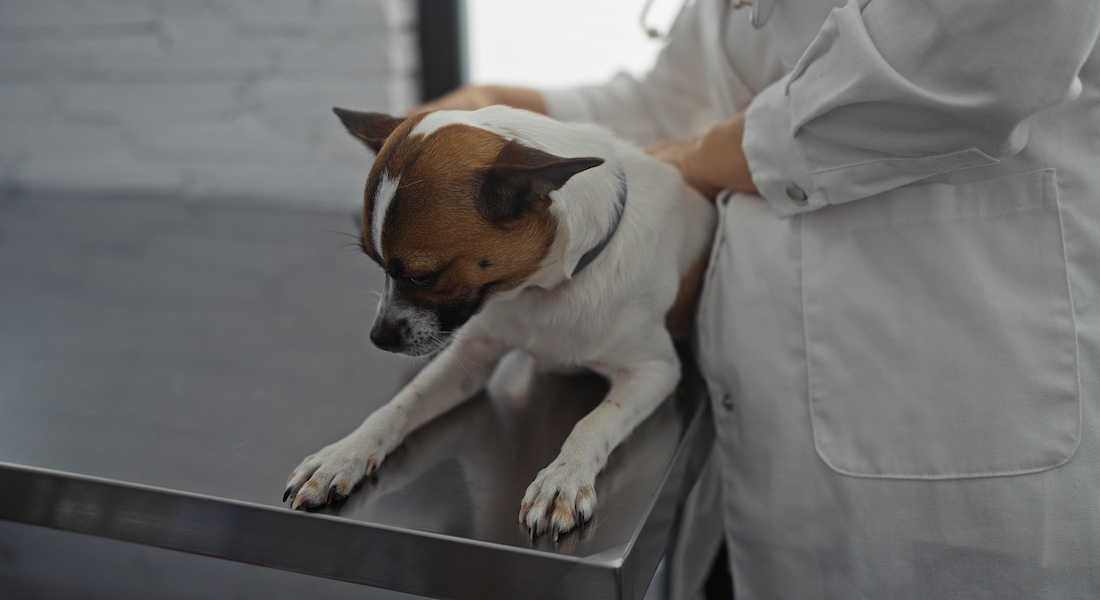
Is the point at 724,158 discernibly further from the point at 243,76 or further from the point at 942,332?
the point at 243,76

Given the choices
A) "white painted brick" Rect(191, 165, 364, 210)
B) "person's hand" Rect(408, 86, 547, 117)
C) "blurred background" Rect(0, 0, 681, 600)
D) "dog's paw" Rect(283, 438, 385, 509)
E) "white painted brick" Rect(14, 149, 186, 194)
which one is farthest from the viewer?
"white painted brick" Rect(14, 149, 186, 194)

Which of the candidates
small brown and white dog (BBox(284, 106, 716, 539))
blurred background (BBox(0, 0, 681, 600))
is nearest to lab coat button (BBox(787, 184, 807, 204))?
small brown and white dog (BBox(284, 106, 716, 539))

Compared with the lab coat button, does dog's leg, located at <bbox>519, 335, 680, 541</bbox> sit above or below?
below

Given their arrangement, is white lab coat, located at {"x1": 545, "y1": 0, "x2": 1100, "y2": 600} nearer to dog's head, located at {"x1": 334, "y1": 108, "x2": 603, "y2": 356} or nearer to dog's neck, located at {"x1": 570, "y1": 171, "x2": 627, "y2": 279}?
dog's neck, located at {"x1": 570, "y1": 171, "x2": 627, "y2": 279}

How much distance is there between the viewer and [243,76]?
1883 millimetres

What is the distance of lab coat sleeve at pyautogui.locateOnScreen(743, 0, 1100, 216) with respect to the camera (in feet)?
1.97

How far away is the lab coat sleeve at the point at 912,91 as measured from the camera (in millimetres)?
601

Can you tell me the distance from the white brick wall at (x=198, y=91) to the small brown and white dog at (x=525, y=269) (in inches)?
39.8

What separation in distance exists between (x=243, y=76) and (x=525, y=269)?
1.38 meters

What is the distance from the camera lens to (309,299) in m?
1.32

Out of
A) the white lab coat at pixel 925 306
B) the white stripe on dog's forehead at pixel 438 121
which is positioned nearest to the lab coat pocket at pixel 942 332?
the white lab coat at pixel 925 306

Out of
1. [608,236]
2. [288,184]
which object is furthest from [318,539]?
[288,184]

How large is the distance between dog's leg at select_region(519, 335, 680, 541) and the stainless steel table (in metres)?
0.02

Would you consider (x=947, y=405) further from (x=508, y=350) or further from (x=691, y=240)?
(x=508, y=350)
